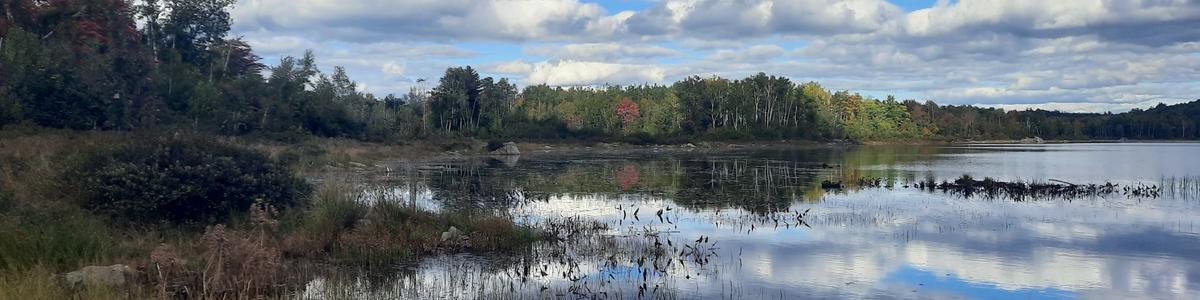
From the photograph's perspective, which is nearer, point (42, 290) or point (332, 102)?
point (42, 290)

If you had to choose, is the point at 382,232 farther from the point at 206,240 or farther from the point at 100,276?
the point at 100,276

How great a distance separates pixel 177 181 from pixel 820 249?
425 inches

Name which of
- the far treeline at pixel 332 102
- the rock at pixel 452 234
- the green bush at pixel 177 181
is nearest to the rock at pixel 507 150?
the far treeline at pixel 332 102

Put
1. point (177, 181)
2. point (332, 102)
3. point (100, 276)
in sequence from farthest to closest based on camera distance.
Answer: point (332, 102) < point (177, 181) < point (100, 276)

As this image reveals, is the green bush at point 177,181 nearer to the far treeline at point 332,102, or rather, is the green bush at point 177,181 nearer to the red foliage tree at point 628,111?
the far treeline at point 332,102

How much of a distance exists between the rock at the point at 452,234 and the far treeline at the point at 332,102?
2323 cm

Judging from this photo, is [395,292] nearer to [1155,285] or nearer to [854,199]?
[1155,285]

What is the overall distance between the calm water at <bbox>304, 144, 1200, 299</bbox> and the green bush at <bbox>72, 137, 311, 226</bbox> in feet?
7.78

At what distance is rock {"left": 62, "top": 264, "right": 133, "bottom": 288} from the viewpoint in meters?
8.39

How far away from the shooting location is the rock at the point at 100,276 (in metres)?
8.39

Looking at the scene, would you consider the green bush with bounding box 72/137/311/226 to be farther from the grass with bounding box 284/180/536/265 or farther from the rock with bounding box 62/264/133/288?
the rock with bounding box 62/264/133/288

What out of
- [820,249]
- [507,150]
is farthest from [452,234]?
[507,150]

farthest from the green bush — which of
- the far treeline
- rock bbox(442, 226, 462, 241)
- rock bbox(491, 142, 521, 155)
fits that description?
rock bbox(491, 142, 521, 155)

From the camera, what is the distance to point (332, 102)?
6419 centimetres
